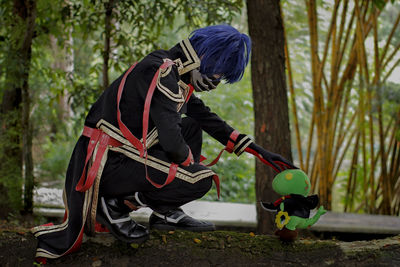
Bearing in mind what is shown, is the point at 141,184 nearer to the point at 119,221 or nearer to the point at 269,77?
the point at 119,221

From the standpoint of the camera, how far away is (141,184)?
162 cm

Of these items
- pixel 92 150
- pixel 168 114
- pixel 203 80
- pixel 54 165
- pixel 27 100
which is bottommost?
pixel 54 165

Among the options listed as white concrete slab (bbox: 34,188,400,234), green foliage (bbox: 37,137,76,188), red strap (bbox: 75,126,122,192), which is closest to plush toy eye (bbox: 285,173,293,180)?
red strap (bbox: 75,126,122,192)

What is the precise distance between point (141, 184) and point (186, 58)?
49 cm

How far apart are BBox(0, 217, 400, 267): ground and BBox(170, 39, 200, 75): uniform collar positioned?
652mm

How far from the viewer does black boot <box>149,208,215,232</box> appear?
5.85 ft

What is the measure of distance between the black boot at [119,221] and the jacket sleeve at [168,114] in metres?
0.32

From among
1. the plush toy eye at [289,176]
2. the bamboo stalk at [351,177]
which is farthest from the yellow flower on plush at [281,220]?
the bamboo stalk at [351,177]

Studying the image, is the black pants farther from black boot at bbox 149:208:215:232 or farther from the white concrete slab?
the white concrete slab

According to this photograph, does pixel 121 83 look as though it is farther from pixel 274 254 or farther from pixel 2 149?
pixel 2 149

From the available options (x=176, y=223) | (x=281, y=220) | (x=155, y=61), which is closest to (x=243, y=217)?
(x=176, y=223)

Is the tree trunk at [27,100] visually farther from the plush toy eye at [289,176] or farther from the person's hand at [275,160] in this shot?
the plush toy eye at [289,176]

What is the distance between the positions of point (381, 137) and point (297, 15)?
203cm

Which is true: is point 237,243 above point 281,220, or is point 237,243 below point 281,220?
below
